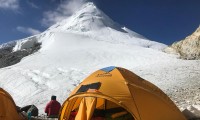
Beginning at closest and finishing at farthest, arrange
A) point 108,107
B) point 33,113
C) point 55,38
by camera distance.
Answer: point 108,107, point 33,113, point 55,38

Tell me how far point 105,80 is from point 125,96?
1059 millimetres

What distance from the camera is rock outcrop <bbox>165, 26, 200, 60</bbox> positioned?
120 ft

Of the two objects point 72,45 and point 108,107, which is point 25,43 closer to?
point 72,45

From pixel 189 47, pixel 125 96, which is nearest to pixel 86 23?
pixel 189 47

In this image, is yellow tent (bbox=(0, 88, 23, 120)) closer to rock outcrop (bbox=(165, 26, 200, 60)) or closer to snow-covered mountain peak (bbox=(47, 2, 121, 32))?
rock outcrop (bbox=(165, 26, 200, 60))

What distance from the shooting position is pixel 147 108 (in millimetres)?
10617

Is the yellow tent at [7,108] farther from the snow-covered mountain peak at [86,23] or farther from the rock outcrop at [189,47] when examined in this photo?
the snow-covered mountain peak at [86,23]

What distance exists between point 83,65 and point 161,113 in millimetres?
27022

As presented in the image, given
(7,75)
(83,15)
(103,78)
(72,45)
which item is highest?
(83,15)

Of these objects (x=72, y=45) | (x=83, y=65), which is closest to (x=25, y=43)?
(x=72, y=45)

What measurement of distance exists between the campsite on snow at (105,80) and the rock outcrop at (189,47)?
0.11 m

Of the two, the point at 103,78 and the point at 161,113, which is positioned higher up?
the point at 103,78

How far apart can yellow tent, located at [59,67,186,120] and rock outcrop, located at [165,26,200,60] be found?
25414 mm

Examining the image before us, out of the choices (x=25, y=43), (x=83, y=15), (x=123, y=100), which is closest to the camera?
(x=123, y=100)
